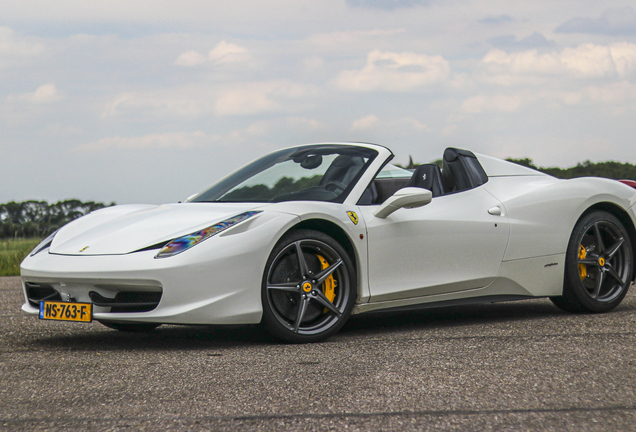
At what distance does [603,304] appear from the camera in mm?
6145

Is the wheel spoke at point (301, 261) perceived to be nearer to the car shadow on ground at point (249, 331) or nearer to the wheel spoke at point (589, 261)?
the car shadow on ground at point (249, 331)

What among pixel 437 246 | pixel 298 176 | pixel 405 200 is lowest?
pixel 437 246

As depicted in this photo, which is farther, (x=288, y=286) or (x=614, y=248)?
(x=614, y=248)

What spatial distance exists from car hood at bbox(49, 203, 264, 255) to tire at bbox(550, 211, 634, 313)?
9.01ft

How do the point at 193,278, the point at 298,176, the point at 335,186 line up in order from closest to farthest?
the point at 193,278 < the point at 335,186 < the point at 298,176

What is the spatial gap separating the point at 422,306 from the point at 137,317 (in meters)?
2.04

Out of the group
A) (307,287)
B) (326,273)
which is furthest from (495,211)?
(307,287)

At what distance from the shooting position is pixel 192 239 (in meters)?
4.39

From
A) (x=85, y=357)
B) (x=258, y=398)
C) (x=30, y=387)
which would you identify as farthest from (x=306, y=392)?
(x=85, y=357)

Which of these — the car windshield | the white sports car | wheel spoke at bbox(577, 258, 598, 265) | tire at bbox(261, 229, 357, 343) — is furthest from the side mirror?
wheel spoke at bbox(577, 258, 598, 265)

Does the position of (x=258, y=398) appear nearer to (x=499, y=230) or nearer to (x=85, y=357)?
(x=85, y=357)

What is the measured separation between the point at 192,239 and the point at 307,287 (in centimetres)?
79

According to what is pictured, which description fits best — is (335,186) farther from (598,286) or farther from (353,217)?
(598,286)

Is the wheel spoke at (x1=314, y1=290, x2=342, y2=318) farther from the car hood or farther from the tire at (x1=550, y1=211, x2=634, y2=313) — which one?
the tire at (x1=550, y1=211, x2=634, y2=313)
